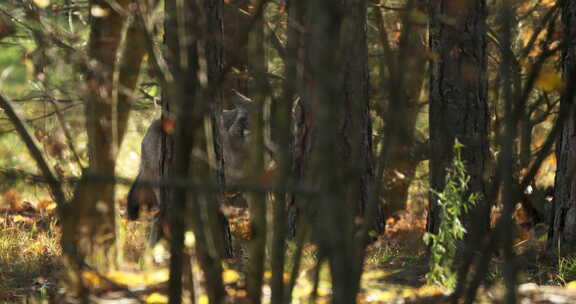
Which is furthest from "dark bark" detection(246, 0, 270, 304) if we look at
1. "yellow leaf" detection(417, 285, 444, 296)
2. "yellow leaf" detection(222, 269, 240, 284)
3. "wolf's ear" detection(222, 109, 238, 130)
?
"wolf's ear" detection(222, 109, 238, 130)

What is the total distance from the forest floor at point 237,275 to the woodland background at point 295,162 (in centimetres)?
2

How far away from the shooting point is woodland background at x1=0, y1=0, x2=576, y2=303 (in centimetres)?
167

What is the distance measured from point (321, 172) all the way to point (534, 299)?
8.61 ft

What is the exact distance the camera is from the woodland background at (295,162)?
5.48 ft

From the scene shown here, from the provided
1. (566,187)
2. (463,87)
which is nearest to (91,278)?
(566,187)

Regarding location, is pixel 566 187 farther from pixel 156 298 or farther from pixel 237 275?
pixel 156 298

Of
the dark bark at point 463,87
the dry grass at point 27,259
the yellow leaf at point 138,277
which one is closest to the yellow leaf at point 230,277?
the yellow leaf at point 138,277

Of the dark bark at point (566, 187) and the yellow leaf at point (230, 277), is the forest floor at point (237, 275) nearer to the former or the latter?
the yellow leaf at point (230, 277)

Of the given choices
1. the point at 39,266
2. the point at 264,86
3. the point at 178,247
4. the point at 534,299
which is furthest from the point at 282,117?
the point at 39,266

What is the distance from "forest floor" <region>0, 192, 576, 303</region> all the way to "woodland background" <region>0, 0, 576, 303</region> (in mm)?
24

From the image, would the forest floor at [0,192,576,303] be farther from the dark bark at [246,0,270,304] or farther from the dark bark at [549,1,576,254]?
the dark bark at [246,0,270,304]

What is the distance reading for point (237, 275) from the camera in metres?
4.35

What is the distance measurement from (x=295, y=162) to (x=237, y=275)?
3.73 ft

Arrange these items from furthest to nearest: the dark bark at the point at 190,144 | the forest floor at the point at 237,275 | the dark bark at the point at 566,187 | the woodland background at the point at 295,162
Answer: the dark bark at the point at 566,187 < the forest floor at the point at 237,275 < the dark bark at the point at 190,144 < the woodland background at the point at 295,162
